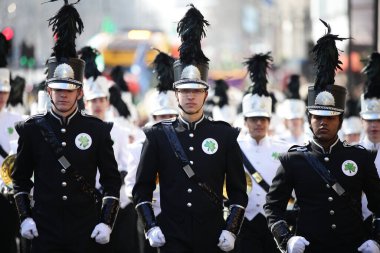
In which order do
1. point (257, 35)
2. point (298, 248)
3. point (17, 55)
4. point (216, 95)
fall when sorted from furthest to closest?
point (257, 35) → point (17, 55) → point (216, 95) → point (298, 248)

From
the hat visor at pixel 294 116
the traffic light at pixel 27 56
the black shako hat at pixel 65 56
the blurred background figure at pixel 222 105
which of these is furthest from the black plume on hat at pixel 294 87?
the traffic light at pixel 27 56

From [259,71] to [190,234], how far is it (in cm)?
411

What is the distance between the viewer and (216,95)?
17.2 meters

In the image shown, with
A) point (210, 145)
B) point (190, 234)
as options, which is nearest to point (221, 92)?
point (210, 145)

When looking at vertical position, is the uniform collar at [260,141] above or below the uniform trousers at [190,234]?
above

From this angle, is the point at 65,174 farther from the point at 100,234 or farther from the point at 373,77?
the point at 373,77

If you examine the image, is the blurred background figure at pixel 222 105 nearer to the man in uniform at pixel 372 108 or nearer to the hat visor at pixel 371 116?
the man in uniform at pixel 372 108

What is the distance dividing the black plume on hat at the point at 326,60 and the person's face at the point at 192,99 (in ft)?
3.41

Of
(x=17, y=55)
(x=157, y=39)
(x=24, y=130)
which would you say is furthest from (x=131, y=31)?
(x=24, y=130)

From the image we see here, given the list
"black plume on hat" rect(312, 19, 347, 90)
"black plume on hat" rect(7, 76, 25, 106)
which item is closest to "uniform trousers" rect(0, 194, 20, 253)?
"black plume on hat" rect(312, 19, 347, 90)

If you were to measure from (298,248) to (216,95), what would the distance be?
27.4ft

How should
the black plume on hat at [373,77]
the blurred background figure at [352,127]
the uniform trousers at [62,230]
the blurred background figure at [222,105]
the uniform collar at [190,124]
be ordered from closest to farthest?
1. the uniform trousers at [62,230]
2. the uniform collar at [190,124]
3. the black plume on hat at [373,77]
4. the blurred background figure at [352,127]
5. the blurred background figure at [222,105]

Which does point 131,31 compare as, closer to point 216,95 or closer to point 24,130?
point 216,95

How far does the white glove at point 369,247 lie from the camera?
914 cm
